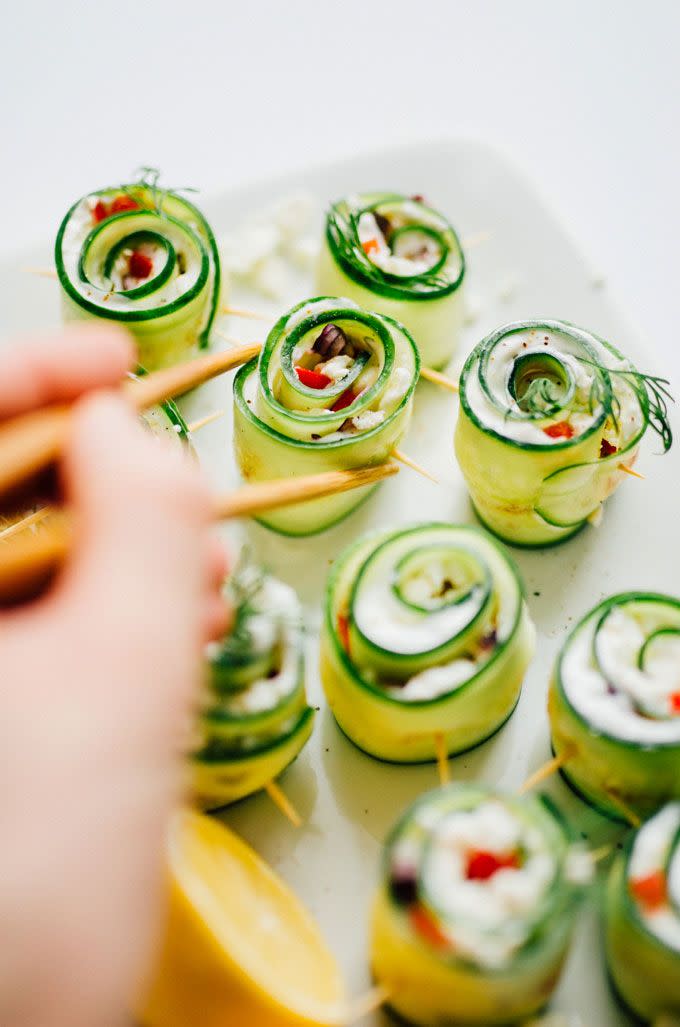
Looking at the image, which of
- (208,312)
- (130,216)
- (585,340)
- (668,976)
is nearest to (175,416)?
(208,312)

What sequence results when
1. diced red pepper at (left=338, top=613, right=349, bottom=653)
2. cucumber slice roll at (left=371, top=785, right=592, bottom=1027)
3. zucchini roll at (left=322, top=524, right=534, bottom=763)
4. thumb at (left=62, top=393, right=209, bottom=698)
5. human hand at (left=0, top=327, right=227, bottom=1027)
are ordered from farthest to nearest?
diced red pepper at (left=338, top=613, right=349, bottom=653)
zucchini roll at (left=322, top=524, right=534, bottom=763)
cucumber slice roll at (left=371, top=785, right=592, bottom=1027)
thumb at (left=62, top=393, right=209, bottom=698)
human hand at (left=0, top=327, right=227, bottom=1027)

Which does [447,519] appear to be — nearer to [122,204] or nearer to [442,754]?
[442,754]

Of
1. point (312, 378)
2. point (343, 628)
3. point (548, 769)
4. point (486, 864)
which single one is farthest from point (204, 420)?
point (486, 864)

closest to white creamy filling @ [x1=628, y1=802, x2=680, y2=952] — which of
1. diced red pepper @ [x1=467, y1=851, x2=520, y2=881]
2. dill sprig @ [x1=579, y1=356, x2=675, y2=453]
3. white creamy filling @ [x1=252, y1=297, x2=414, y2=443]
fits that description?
diced red pepper @ [x1=467, y1=851, x2=520, y2=881]

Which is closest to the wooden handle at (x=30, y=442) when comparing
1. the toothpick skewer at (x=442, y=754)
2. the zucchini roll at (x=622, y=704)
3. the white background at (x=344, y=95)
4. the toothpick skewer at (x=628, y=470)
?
the toothpick skewer at (x=442, y=754)

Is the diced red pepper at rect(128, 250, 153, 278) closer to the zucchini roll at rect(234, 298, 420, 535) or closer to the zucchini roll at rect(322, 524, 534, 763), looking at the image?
the zucchini roll at rect(234, 298, 420, 535)

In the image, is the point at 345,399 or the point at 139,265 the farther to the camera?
the point at 139,265
